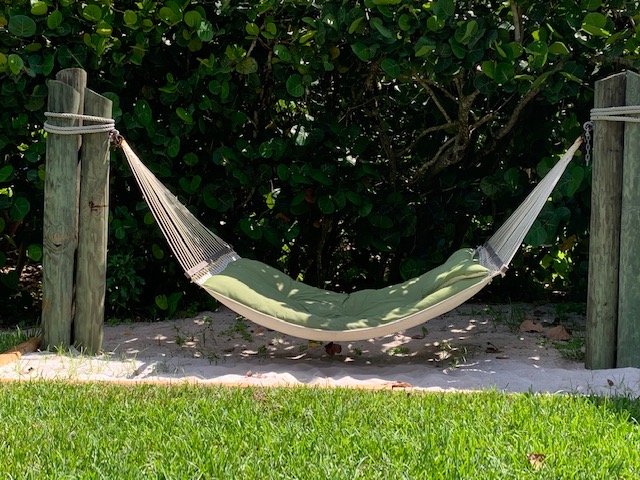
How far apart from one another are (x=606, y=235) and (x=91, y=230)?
2291 millimetres

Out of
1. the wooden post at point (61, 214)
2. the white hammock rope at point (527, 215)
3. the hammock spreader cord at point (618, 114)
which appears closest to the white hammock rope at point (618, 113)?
the hammock spreader cord at point (618, 114)

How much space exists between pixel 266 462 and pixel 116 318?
2.64 meters

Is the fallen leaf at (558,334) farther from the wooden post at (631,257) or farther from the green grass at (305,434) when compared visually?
the green grass at (305,434)

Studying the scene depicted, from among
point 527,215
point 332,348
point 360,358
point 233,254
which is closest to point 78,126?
point 233,254

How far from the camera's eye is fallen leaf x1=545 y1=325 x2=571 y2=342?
4273mm

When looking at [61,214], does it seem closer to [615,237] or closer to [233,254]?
[233,254]

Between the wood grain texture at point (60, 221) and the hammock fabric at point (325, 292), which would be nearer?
the hammock fabric at point (325, 292)

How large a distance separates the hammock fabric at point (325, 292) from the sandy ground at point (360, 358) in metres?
0.23

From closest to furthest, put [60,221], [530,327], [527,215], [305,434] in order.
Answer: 1. [305,434]
2. [527,215]
3. [60,221]
4. [530,327]

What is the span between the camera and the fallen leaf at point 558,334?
14.0 ft

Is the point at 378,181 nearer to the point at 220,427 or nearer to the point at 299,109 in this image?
the point at 299,109

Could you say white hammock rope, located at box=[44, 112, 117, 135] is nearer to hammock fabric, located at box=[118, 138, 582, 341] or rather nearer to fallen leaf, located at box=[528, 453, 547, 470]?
hammock fabric, located at box=[118, 138, 582, 341]

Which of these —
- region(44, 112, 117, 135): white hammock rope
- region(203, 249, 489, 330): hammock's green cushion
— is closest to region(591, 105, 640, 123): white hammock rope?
region(203, 249, 489, 330): hammock's green cushion

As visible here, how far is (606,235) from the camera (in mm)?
3609
